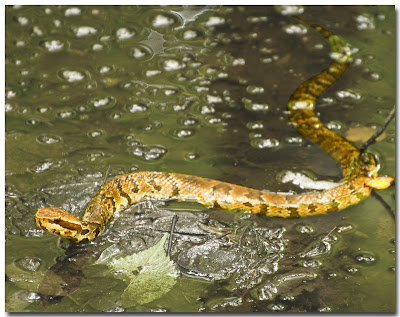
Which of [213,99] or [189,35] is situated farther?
[189,35]

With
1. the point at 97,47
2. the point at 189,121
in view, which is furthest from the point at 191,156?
the point at 97,47

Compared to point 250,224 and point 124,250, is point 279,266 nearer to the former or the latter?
point 250,224

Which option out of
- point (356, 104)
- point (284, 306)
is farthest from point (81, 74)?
point (284, 306)

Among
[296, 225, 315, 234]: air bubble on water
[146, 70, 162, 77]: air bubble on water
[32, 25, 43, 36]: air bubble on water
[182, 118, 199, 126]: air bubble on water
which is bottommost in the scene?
[296, 225, 315, 234]: air bubble on water

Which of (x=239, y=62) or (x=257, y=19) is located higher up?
(x=257, y=19)

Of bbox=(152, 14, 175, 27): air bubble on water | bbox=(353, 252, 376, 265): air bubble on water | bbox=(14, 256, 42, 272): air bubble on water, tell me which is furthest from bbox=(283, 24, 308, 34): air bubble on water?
bbox=(14, 256, 42, 272): air bubble on water

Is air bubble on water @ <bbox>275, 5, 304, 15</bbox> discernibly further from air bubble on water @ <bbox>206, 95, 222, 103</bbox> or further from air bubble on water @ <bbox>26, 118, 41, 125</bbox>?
air bubble on water @ <bbox>26, 118, 41, 125</bbox>

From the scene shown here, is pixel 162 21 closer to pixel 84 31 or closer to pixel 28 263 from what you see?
pixel 84 31
